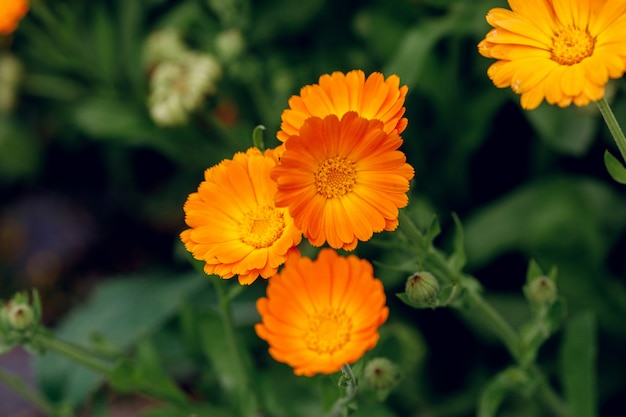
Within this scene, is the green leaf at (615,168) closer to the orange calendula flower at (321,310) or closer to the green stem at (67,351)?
the orange calendula flower at (321,310)

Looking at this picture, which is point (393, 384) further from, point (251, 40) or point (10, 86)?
point (10, 86)

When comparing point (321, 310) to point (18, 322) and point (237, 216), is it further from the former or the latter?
point (18, 322)

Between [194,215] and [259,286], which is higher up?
[259,286]

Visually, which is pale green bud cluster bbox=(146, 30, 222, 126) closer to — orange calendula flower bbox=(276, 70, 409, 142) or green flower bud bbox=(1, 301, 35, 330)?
green flower bud bbox=(1, 301, 35, 330)

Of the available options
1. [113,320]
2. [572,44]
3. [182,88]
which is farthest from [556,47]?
[113,320]

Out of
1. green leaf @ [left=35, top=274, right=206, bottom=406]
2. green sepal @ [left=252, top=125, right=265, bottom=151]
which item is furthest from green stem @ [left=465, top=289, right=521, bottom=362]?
green leaf @ [left=35, top=274, right=206, bottom=406]

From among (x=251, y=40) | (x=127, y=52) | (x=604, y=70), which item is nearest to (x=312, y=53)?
(x=251, y=40)

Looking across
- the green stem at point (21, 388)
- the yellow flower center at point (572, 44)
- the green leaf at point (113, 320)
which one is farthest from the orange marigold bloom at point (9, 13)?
the yellow flower center at point (572, 44)
